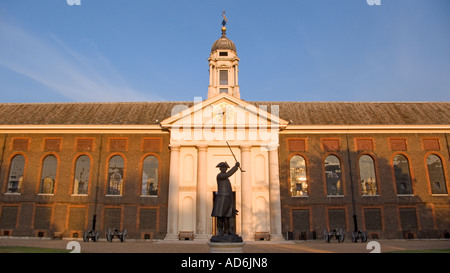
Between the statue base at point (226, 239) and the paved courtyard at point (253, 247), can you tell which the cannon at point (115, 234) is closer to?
the paved courtyard at point (253, 247)

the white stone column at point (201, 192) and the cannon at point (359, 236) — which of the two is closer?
the cannon at point (359, 236)

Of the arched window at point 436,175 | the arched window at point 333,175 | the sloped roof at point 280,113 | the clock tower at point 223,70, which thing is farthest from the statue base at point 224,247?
the arched window at point 436,175

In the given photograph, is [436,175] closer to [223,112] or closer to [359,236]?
[359,236]

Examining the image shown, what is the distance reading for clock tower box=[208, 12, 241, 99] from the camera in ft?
107

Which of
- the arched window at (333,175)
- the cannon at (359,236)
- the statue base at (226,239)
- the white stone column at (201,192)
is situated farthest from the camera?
the arched window at (333,175)

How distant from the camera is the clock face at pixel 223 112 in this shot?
27781 millimetres

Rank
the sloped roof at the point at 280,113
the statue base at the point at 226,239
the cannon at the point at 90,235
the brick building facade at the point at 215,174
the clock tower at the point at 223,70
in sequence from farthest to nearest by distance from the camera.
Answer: the clock tower at the point at 223,70 < the sloped roof at the point at 280,113 < the brick building facade at the point at 215,174 < the cannon at the point at 90,235 < the statue base at the point at 226,239

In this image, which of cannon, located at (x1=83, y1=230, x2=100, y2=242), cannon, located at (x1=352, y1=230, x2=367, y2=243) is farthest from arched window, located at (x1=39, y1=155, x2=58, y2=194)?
cannon, located at (x1=352, y1=230, x2=367, y2=243)

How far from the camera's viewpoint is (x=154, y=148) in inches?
1120

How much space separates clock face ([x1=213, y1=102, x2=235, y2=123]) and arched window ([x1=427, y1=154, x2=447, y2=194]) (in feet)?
58.2

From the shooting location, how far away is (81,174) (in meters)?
28.1

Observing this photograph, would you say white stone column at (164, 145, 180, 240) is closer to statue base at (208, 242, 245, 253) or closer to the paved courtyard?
the paved courtyard

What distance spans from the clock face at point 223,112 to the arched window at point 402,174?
48.5 ft

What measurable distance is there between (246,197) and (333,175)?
808cm
